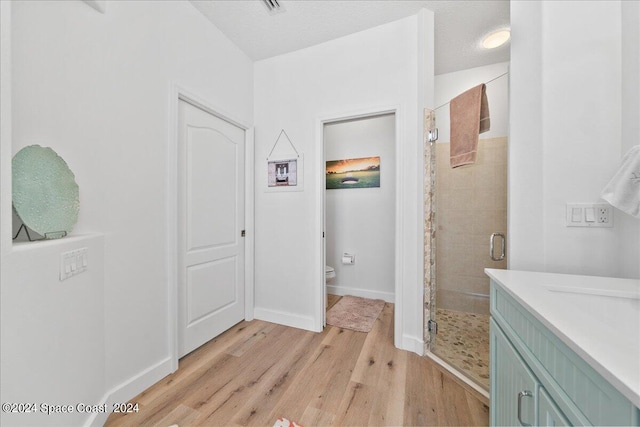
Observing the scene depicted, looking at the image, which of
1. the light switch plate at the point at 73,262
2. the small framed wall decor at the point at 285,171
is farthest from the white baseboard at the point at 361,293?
the light switch plate at the point at 73,262

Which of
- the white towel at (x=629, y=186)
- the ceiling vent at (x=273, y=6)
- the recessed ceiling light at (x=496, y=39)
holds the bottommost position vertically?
the white towel at (x=629, y=186)

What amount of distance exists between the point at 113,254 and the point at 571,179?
2502 mm

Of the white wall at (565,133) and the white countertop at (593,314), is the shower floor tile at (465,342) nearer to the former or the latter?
the white wall at (565,133)

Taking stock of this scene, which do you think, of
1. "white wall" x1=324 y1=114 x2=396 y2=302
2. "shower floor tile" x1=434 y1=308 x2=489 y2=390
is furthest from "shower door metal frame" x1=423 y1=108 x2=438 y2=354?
"white wall" x1=324 y1=114 x2=396 y2=302

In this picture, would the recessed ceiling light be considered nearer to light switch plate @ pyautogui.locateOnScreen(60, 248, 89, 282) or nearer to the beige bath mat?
the beige bath mat

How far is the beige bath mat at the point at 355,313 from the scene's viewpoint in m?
2.41

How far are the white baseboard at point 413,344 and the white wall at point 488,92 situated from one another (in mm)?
1645

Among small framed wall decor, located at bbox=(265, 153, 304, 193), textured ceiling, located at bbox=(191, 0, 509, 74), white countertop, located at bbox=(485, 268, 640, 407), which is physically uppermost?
textured ceiling, located at bbox=(191, 0, 509, 74)

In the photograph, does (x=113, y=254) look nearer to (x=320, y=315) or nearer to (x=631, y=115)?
(x=320, y=315)

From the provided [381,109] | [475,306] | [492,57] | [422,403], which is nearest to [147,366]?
[422,403]

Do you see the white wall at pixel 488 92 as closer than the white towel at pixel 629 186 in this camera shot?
No

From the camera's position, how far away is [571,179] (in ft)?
4.22

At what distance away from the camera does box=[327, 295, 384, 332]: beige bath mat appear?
7.91 ft

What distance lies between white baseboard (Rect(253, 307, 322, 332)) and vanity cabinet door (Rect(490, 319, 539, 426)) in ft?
4.85
